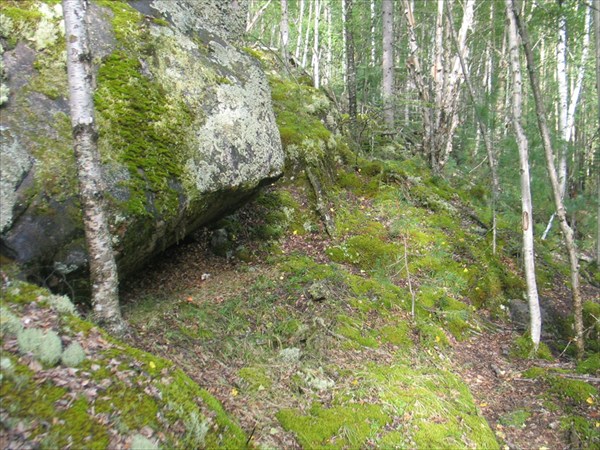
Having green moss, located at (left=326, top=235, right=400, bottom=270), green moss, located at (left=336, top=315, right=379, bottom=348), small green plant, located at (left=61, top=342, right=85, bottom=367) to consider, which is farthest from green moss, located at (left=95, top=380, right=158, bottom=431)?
green moss, located at (left=326, top=235, right=400, bottom=270)

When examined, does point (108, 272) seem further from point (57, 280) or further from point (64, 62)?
point (64, 62)

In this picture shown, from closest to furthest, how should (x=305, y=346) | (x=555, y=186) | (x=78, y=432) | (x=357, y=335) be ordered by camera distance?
(x=78, y=432) < (x=305, y=346) < (x=357, y=335) < (x=555, y=186)

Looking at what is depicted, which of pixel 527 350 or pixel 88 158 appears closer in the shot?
pixel 88 158

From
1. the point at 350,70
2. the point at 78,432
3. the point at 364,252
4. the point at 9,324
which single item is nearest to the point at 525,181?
the point at 364,252

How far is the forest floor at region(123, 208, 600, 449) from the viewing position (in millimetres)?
3922

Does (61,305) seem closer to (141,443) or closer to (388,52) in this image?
(141,443)

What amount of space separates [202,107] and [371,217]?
452 cm

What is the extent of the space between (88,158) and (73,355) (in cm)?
171

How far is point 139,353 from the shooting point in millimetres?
3352

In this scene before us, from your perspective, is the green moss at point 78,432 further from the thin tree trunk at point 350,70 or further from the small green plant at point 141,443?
the thin tree trunk at point 350,70

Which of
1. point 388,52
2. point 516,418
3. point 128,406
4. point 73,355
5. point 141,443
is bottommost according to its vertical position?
point 516,418

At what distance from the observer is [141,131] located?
4695mm

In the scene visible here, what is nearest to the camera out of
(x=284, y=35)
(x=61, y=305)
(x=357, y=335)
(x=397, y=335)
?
(x=61, y=305)

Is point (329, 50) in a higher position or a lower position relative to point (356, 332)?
higher
